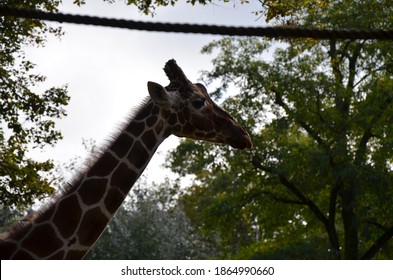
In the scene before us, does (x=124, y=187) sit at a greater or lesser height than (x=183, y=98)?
lesser

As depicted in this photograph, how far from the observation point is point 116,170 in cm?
591

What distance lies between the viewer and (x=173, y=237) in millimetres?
27828

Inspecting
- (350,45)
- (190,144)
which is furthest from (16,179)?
(350,45)

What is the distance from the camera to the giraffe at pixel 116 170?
5387 mm

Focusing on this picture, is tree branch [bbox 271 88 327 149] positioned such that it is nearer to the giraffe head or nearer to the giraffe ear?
the giraffe head

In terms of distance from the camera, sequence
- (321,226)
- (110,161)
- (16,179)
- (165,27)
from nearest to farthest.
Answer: (165,27) < (110,161) < (16,179) < (321,226)

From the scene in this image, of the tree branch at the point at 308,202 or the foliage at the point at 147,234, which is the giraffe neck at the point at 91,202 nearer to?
the tree branch at the point at 308,202

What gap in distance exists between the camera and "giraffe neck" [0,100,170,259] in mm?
5348

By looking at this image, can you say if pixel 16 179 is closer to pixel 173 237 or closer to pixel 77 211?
pixel 77 211

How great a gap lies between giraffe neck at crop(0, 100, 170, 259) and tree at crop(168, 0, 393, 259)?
15.0m

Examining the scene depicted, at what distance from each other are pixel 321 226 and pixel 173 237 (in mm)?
5493

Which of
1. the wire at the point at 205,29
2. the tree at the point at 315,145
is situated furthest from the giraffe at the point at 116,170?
the tree at the point at 315,145

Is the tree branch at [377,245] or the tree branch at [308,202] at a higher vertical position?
the tree branch at [308,202]

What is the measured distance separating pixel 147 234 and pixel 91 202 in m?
21.6
